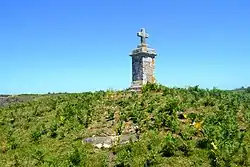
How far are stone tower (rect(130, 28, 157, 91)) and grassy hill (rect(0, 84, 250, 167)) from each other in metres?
1.22

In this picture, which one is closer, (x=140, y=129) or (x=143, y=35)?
(x=140, y=129)

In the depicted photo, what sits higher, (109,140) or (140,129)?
(140,129)

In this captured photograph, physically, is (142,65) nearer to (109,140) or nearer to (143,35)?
(143,35)

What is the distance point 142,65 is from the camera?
24.9m

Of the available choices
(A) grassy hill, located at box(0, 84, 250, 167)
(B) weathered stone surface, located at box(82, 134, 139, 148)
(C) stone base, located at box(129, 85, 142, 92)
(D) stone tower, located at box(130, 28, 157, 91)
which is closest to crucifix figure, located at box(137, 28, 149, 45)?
(D) stone tower, located at box(130, 28, 157, 91)

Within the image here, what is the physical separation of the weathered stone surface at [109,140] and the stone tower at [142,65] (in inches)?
323

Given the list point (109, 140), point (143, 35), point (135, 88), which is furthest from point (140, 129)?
point (143, 35)

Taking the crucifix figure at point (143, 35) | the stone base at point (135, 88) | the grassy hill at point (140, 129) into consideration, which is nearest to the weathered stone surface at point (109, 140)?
the grassy hill at point (140, 129)

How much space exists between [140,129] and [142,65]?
804 centimetres

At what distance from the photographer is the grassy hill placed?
47.7ft

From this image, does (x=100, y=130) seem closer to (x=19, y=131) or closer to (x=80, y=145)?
(x=80, y=145)

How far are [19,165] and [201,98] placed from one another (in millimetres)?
11006

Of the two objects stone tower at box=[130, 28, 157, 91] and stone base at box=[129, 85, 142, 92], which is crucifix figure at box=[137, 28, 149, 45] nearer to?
stone tower at box=[130, 28, 157, 91]

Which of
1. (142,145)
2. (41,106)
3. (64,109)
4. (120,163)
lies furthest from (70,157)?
(41,106)
